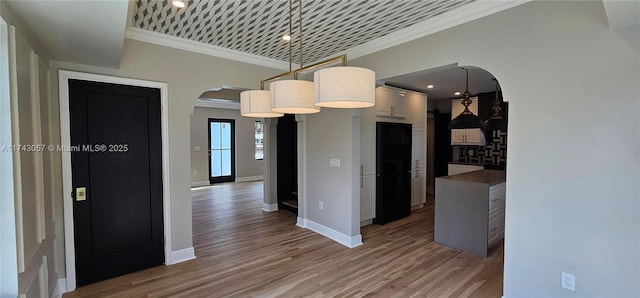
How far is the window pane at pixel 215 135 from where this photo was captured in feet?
29.1

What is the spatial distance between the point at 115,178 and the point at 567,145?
4065mm

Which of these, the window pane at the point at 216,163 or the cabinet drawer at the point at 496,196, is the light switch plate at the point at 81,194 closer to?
the cabinet drawer at the point at 496,196

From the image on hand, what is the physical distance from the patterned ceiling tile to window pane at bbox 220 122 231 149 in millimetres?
6100

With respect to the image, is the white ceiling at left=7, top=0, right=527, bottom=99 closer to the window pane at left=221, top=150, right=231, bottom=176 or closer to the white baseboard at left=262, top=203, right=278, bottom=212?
the white baseboard at left=262, top=203, right=278, bottom=212

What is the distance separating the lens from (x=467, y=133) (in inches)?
250

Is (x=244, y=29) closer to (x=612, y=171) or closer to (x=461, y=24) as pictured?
(x=461, y=24)

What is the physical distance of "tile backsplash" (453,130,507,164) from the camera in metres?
6.00

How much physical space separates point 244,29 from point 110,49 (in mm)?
1210

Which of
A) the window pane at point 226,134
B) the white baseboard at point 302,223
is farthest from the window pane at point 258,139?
the white baseboard at point 302,223

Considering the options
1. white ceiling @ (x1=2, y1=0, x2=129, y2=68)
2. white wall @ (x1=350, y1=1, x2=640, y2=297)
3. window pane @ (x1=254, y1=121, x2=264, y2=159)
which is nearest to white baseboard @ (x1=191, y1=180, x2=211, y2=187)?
window pane @ (x1=254, y1=121, x2=264, y2=159)

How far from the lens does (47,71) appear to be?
94.5 inches

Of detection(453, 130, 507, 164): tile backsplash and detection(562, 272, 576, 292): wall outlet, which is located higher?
detection(453, 130, 507, 164): tile backsplash

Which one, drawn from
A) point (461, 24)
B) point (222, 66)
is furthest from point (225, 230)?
point (461, 24)

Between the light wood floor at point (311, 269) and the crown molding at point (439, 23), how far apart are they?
8.33ft
